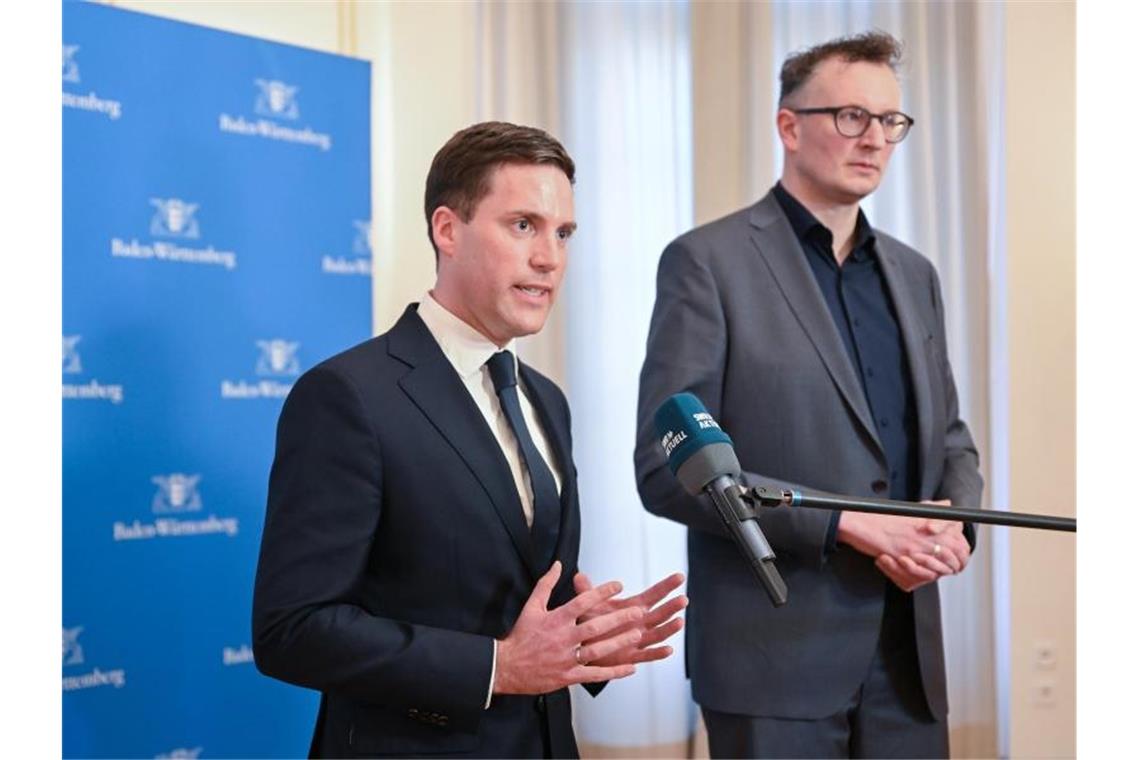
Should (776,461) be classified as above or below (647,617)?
above

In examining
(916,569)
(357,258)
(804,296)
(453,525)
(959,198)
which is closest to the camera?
(453,525)

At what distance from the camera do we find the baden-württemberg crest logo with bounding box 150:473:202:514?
2.69 m

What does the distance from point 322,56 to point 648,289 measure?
66.5 inches

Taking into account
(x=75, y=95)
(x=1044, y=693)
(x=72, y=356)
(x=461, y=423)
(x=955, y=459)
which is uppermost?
(x=75, y=95)

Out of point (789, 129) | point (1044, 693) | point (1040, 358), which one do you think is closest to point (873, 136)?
Result: point (789, 129)

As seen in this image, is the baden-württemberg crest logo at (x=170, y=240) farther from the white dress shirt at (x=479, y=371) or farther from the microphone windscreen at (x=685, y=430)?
the microphone windscreen at (x=685, y=430)

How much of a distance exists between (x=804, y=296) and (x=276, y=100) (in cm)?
143

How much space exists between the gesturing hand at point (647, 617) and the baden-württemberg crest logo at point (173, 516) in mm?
1243

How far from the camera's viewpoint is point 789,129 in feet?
8.31

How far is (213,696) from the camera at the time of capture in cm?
279

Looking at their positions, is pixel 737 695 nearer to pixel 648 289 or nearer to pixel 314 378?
pixel 314 378

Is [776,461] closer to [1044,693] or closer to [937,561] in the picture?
[937,561]
